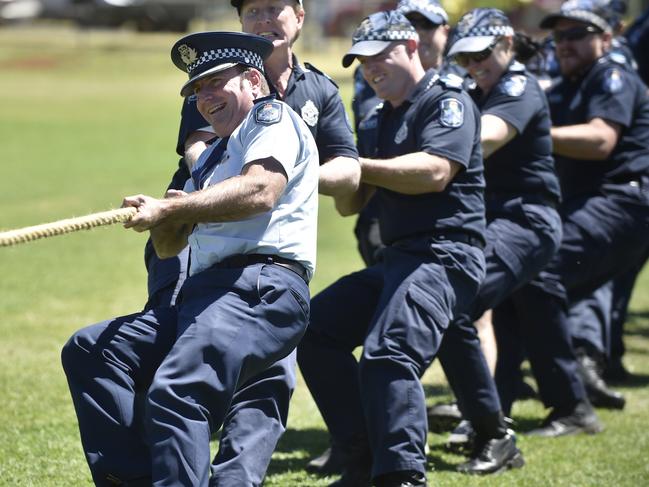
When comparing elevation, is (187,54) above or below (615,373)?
above

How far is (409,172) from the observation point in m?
5.34

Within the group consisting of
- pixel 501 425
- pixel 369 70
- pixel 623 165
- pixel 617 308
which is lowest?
pixel 617 308

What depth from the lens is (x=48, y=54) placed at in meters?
39.0

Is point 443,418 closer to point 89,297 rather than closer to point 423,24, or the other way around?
point 423,24

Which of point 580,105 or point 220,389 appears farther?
point 580,105

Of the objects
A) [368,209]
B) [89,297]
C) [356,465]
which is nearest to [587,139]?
[368,209]

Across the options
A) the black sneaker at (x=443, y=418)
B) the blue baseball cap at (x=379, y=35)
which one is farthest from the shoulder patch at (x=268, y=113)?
the black sneaker at (x=443, y=418)

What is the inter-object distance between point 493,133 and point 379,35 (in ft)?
2.99

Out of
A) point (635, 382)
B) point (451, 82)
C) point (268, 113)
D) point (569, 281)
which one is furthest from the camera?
point (635, 382)

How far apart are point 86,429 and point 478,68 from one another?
10.2 ft

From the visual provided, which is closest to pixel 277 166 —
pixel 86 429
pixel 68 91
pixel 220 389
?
pixel 220 389

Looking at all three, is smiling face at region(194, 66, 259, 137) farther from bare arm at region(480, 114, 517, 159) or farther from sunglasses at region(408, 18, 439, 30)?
sunglasses at region(408, 18, 439, 30)

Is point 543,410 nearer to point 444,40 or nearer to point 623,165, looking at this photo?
point 623,165

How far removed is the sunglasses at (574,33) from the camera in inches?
289
